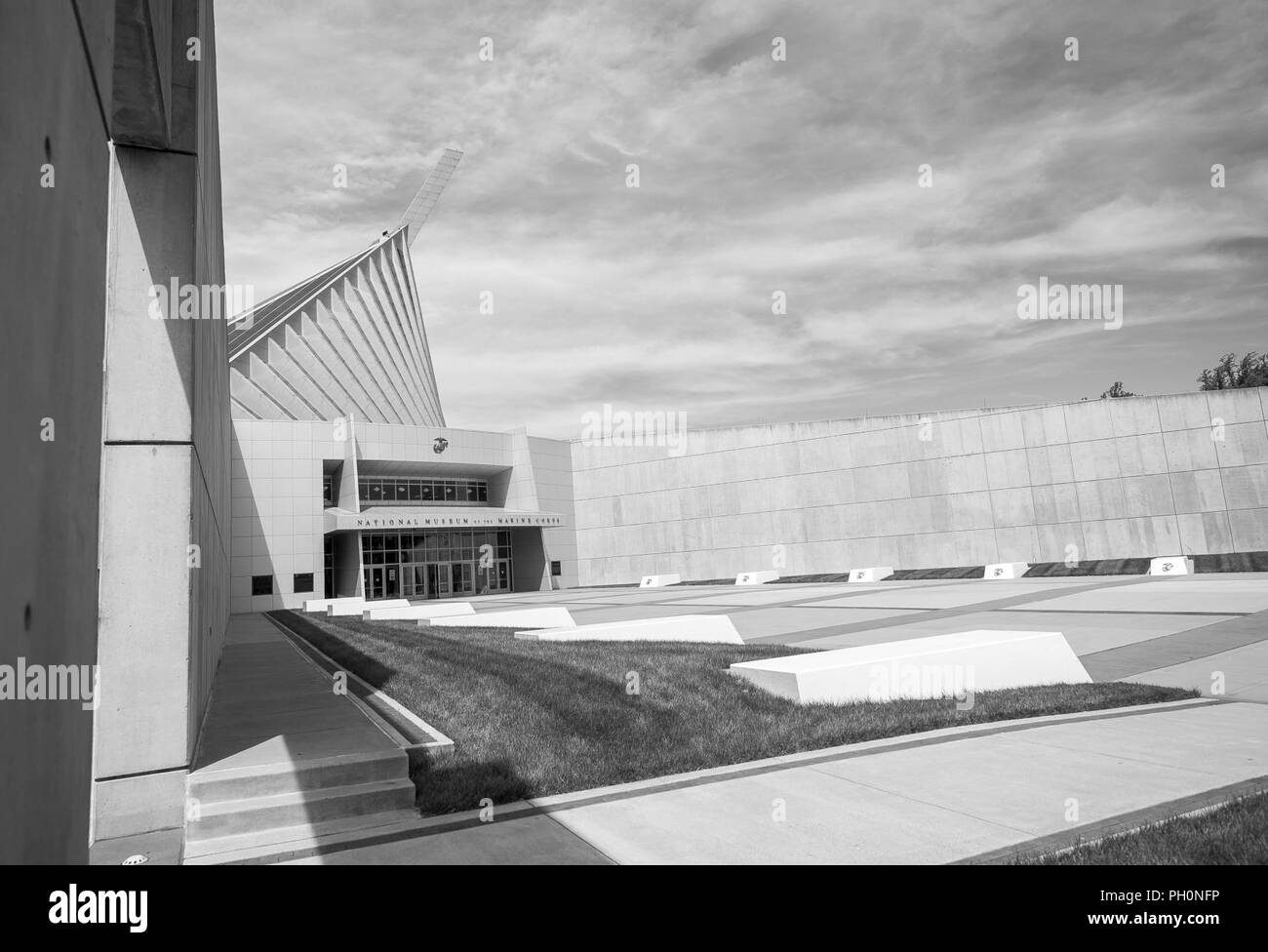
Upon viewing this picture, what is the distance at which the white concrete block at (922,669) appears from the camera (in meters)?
8.95

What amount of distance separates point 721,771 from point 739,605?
753 inches

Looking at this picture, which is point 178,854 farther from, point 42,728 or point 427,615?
point 427,615

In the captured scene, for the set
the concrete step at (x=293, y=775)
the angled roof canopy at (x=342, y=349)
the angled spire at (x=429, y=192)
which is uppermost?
the angled spire at (x=429, y=192)

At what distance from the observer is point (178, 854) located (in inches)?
202

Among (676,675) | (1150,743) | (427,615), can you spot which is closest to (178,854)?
(676,675)

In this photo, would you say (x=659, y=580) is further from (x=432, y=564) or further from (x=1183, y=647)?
(x=1183, y=647)

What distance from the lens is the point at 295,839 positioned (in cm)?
529

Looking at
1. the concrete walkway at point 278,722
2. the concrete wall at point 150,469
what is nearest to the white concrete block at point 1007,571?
the concrete walkway at point 278,722

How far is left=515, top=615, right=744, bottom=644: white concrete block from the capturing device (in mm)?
14797

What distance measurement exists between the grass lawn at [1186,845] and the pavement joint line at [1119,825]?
9 centimetres

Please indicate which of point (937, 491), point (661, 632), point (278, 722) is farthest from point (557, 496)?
point (278, 722)

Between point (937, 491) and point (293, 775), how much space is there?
1560 inches

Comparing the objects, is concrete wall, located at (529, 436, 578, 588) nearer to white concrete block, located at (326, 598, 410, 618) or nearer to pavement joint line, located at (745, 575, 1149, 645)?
white concrete block, located at (326, 598, 410, 618)

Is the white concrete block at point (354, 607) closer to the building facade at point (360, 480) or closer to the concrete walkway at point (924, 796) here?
the building facade at point (360, 480)
